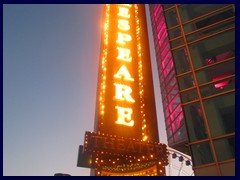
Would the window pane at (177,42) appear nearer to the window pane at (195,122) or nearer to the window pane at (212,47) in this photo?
the window pane at (212,47)

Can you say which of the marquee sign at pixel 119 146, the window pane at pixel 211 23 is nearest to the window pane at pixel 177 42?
the window pane at pixel 211 23

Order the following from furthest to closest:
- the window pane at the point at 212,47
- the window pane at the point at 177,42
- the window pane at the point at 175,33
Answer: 1. the window pane at the point at 175,33
2. the window pane at the point at 177,42
3. the window pane at the point at 212,47

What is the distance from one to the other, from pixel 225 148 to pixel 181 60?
7.03 metres

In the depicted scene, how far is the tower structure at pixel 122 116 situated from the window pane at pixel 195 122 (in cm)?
190

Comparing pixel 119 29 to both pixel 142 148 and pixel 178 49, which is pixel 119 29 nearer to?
pixel 178 49

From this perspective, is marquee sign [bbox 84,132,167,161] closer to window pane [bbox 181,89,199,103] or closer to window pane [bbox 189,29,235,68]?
window pane [bbox 181,89,199,103]

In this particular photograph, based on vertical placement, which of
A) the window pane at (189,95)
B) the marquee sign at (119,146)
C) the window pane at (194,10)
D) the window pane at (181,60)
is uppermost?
the window pane at (194,10)

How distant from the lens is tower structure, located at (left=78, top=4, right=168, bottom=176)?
13939 mm

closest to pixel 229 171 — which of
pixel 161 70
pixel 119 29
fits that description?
pixel 119 29

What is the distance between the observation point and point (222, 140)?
13.1 m

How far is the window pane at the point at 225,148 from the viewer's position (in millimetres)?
12539

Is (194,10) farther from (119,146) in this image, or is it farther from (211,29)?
(119,146)

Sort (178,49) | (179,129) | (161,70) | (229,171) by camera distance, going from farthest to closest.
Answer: (161,70), (179,129), (178,49), (229,171)

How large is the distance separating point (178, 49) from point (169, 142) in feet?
50.7
